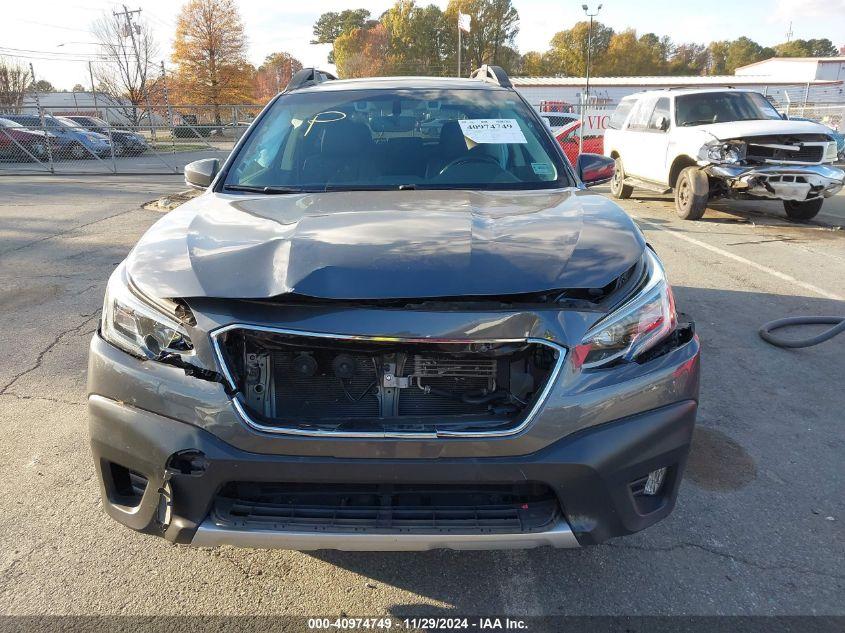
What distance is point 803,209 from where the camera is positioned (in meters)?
9.60

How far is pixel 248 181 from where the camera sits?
10.3 ft

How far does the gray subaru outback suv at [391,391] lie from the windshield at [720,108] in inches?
355

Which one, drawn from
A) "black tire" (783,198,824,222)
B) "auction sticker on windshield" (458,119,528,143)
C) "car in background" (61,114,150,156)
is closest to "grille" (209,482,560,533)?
"auction sticker on windshield" (458,119,528,143)

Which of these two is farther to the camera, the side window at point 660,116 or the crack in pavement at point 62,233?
the side window at point 660,116

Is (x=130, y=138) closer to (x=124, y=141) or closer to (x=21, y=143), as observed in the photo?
(x=124, y=141)

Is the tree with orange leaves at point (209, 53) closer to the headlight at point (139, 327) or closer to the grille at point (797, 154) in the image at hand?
the grille at point (797, 154)

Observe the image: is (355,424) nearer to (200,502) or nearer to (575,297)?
(200,502)

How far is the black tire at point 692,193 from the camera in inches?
364

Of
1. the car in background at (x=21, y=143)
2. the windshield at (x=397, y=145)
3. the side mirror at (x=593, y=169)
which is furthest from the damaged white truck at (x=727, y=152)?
the car in background at (x=21, y=143)

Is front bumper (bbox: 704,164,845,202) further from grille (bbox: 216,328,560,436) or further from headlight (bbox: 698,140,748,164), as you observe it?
grille (bbox: 216,328,560,436)

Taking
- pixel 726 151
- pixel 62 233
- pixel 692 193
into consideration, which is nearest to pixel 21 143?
pixel 62 233

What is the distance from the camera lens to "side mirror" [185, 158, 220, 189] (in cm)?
347

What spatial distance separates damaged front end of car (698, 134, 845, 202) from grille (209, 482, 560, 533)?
8375mm

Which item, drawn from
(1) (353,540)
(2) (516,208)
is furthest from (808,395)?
(1) (353,540)
